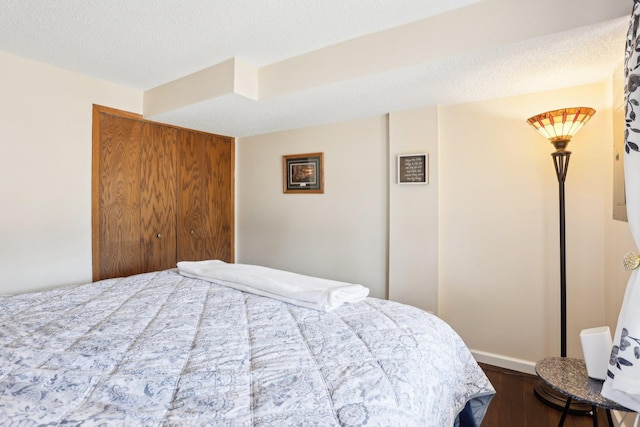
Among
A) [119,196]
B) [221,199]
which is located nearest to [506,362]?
[221,199]

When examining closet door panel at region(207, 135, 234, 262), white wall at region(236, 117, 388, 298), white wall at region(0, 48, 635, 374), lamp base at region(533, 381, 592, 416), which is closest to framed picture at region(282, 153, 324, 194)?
white wall at region(236, 117, 388, 298)

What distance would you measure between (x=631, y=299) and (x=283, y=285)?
1.39m

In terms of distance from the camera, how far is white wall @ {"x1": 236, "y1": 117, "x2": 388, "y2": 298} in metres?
3.05

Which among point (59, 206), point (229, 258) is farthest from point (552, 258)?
point (59, 206)

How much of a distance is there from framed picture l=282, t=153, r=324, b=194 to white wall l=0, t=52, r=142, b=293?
5.49 ft

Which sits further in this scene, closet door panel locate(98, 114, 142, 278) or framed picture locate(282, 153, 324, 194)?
framed picture locate(282, 153, 324, 194)

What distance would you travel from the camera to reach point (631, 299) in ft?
3.62

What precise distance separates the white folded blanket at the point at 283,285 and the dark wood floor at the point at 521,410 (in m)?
1.09

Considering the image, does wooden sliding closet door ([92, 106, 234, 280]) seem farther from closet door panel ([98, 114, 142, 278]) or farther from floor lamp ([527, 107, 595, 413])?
floor lamp ([527, 107, 595, 413])

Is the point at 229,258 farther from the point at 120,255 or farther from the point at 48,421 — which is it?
the point at 48,421

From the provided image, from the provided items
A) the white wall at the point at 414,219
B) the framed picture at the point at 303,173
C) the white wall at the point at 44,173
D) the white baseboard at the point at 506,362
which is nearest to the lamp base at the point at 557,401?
the white baseboard at the point at 506,362

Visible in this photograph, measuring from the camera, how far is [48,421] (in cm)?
76

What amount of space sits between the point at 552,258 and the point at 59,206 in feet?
11.9

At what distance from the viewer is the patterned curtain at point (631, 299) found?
1.07 meters
